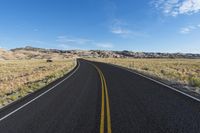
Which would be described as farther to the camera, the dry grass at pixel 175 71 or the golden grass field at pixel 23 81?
the dry grass at pixel 175 71

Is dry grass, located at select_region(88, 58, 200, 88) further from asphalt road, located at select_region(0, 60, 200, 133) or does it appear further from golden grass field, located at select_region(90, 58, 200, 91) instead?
asphalt road, located at select_region(0, 60, 200, 133)

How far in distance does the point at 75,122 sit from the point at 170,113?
135 inches

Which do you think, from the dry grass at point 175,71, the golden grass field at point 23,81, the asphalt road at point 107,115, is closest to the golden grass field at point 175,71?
the dry grass at point 175,71

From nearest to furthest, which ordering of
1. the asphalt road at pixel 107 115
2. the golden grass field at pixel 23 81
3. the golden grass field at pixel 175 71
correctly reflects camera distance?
the asphalt road at pixel 107 115
the golden grass field at pixel 23 81
the golden grass field at pixel 175 71

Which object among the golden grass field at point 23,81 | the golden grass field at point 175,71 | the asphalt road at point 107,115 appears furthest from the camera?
the golden grass field at point 175,71

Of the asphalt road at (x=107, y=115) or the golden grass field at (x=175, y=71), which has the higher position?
the asphalt road at (x=107, y=115)

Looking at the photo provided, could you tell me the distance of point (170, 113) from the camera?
8195 mm

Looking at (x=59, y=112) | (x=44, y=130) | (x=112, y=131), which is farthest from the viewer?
(x=59, y=112)

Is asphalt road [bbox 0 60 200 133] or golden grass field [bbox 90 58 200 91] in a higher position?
asphalt road [bbox 0 60 200 133]

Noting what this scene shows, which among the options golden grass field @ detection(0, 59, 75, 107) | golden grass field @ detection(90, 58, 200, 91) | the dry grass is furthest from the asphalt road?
the dry grass

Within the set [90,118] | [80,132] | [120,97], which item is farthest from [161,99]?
[80,132]

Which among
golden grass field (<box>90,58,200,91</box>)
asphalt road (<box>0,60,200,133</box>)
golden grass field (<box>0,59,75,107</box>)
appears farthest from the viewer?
golden grass field (<box>90,58,200,91</box>)

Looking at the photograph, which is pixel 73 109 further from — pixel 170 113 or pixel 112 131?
pixel 170 113

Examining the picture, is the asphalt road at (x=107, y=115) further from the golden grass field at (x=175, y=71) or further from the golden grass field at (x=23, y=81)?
the golden grass field at (x=175, y=71)
